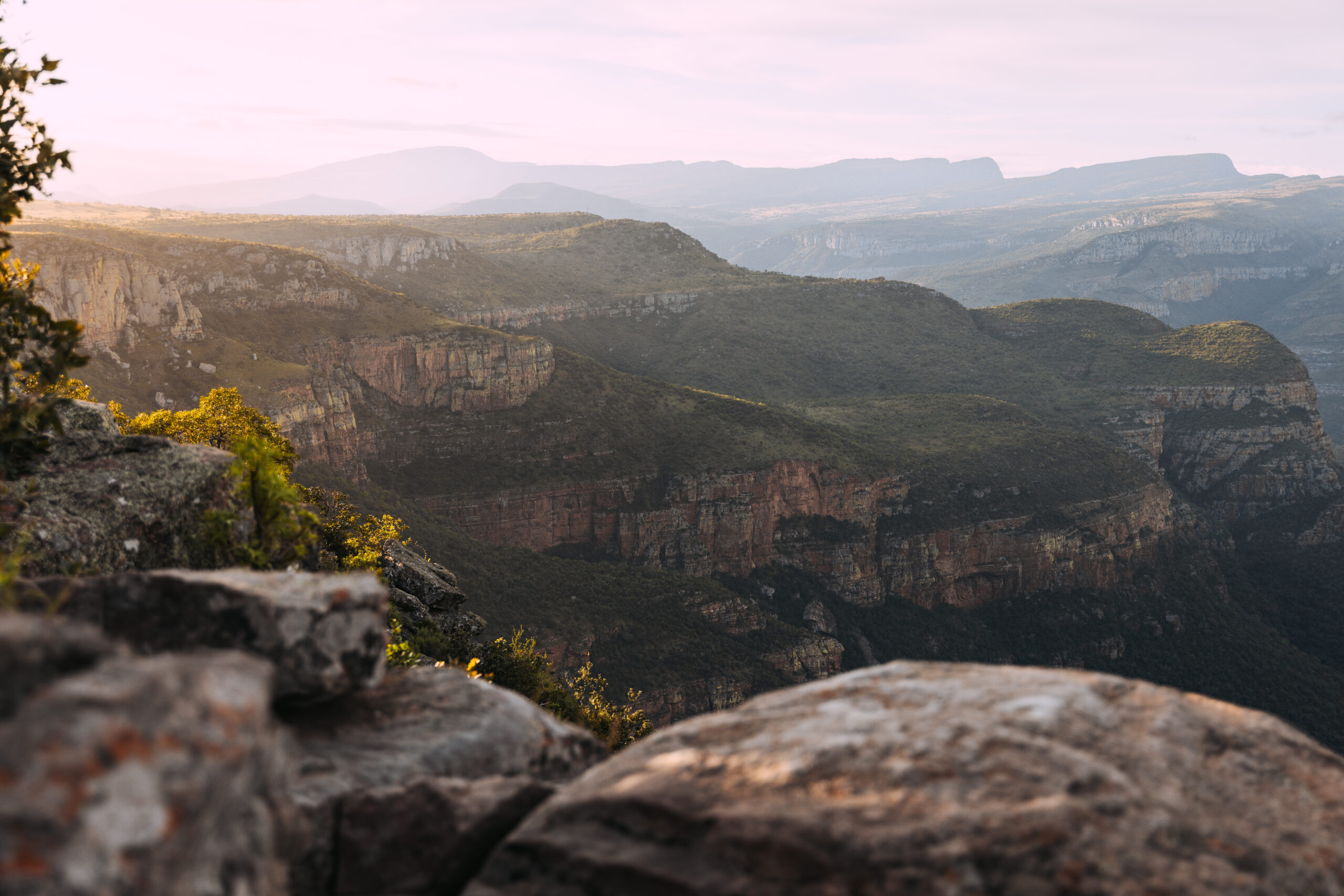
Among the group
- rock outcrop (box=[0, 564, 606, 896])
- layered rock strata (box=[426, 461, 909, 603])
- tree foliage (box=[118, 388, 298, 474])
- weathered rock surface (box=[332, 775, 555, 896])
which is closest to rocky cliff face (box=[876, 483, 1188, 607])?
layered rock strata (box=[426, 461, 909, 603])

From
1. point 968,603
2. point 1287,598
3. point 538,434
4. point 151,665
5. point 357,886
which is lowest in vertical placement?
point 1287,598

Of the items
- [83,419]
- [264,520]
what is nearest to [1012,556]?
[264,520]

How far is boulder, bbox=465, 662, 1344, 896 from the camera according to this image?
578cm

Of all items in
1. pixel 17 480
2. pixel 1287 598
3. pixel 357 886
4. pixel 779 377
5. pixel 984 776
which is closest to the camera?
pixel 984 776

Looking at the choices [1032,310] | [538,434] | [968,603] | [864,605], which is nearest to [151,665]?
[538,434]

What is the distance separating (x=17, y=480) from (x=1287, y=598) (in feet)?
527

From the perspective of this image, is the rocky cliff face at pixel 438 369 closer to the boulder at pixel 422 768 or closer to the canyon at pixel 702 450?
the canyon at pixel 702 450

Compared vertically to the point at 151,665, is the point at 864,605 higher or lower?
lower

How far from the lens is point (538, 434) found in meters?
97.3

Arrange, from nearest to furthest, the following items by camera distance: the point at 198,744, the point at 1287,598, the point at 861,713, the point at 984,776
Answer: the point at 198,744 → the point at 984,776 → the point at 861,713 → the point at 1287,598

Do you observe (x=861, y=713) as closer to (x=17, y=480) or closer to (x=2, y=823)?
(x=2, y=823)

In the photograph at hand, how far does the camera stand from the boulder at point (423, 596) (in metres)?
30.3

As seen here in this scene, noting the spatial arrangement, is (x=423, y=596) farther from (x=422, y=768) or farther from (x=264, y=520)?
(x=422, y=768)

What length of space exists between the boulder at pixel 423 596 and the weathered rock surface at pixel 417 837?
73.5ft
